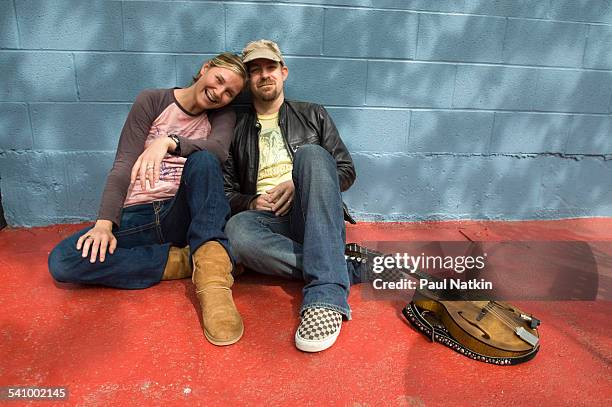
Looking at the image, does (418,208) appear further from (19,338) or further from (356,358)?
(19,338)

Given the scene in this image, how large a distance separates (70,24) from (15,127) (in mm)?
718

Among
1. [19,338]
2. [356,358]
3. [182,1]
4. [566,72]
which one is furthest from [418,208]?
[19,338]

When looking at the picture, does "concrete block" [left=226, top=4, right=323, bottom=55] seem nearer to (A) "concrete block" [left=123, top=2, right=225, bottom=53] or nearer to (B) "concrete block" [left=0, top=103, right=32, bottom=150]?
(A) "concrete block" [left=123, top=2, right=225, bottom=53]

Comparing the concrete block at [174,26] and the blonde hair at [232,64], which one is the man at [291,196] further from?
the concrete block at [174,26]

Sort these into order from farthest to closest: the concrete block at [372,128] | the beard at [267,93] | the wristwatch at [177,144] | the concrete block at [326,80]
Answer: the concrete block at [372,128] < the concrete block at [326,80] < the beard at [267,93] < the wristwatch at [177,144]

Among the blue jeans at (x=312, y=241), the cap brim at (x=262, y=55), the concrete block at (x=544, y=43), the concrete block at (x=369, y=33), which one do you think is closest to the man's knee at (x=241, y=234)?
the blue jeans at (x=312, y=241)

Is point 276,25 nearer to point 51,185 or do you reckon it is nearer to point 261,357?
point 51,185

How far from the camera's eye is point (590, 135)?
118 inches

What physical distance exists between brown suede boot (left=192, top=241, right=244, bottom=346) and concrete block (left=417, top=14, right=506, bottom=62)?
1834 mm

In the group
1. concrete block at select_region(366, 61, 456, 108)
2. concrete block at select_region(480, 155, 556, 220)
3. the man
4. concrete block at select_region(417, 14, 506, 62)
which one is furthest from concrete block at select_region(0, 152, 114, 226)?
concrete block at select_region(480, 155, 556, 220)

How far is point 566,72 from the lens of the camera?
284 centimetres

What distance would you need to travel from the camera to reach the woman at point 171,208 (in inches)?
71.2

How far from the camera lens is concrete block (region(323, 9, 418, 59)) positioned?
258 cm

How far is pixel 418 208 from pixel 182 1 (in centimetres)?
201
